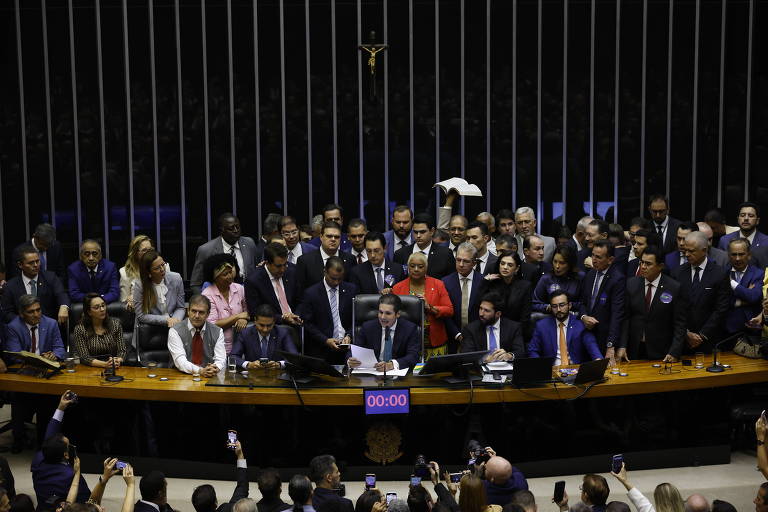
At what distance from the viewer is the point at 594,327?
771 cm

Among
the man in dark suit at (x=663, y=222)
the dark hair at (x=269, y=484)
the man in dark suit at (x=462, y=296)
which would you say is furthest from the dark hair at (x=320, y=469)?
the man in dark suit at (x=663, y=222)

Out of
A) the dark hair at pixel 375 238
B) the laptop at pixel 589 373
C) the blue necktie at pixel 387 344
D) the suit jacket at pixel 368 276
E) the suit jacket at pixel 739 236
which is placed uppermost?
the dark hair at pixel 375 238

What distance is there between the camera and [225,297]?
7.82 meters

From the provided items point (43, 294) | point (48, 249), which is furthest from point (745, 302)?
point (48, 249)

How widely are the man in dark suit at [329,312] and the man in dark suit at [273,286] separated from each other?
0.46 ft

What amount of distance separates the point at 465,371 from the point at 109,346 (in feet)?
8.62

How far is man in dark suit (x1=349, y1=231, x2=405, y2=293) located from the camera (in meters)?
8.14

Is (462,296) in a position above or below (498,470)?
above

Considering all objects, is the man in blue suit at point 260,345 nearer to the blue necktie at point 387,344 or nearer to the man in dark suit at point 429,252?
the blue necktie at point 387,344

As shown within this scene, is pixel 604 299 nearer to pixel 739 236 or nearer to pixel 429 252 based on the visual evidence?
pixel 429 252

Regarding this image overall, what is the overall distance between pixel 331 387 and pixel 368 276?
1.52 meters

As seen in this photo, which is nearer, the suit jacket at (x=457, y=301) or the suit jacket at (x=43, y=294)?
the suit jacket at (x=457, y=301)

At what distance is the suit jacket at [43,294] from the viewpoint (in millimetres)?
8266

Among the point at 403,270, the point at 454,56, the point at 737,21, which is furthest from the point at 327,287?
the point at 737,21
